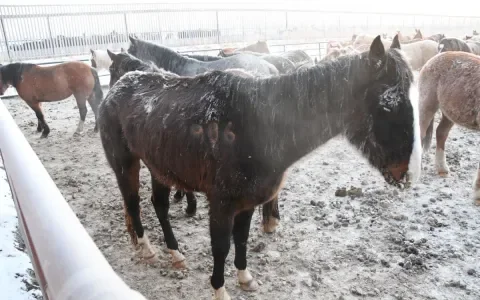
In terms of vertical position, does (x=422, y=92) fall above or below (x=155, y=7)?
below

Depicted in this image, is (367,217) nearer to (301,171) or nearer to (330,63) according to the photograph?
(301,171)

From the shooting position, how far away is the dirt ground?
3049mm

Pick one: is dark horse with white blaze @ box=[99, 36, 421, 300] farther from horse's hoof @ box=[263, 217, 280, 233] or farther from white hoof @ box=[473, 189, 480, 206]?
white hoof @ box=[473, 189, 480, 206]

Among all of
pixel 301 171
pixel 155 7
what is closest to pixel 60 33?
pixel 155 7

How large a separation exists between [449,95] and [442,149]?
0.82m

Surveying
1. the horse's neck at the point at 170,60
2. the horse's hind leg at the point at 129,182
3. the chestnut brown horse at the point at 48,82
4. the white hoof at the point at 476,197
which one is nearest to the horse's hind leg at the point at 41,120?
the chestnut brown horse at the point at 48,82

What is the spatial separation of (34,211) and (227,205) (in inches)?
69.3

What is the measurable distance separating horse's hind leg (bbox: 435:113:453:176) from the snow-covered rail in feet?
18.3

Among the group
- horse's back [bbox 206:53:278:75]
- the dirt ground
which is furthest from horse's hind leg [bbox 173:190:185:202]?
horse's back [bbox 206:53:278:75]

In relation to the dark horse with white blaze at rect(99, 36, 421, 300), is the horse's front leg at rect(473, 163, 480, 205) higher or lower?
lower

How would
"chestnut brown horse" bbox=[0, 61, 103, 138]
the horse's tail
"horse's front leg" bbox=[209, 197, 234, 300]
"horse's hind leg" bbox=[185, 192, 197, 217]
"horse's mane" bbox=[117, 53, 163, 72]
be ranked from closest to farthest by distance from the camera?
1. "horse's front leg" bbox=[209, 197, 234, 300]
2. "horse's mane" bbox=[117, 53, 163, 72]
3. "horse's hind leg" bbox=[185, 192, 197, 217]
4. "chestnut brown horse" bbox=[0, 61, 103, 138]
5. the horse's tail

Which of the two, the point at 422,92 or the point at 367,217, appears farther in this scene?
the point at 422,92

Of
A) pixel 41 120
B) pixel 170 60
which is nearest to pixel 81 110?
pixel 41 120

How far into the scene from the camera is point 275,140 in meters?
2.39
